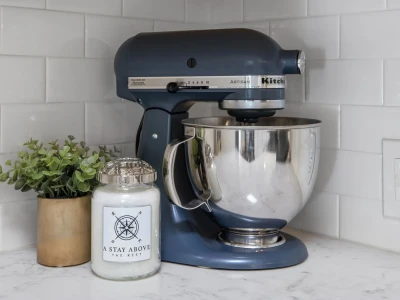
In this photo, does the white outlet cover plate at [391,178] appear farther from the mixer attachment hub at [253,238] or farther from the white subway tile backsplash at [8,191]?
the white subway tile backsplash at [8,191]

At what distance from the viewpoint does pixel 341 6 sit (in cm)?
104

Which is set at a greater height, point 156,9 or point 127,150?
point 156,9

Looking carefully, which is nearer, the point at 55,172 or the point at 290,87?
the point at 55,172

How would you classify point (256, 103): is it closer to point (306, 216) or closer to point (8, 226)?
point (306, 216)

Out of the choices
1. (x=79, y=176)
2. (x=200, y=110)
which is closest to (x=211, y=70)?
(x=79, y=176)

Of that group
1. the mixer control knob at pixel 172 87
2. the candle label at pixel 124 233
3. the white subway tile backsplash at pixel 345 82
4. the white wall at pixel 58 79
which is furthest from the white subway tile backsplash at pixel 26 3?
the white subway tile backsplash at pixel 345 82

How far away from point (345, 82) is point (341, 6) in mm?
132

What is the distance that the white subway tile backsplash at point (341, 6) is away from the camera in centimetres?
100

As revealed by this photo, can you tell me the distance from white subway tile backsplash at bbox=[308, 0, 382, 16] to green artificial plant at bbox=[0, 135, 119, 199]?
18.7 inches

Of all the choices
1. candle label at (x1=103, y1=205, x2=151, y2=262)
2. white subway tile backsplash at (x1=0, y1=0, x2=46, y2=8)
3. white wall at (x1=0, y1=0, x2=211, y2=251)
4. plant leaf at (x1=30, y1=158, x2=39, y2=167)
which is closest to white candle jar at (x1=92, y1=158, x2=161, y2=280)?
candle label at (x1=103, y1=205, x2=151, y2=262)

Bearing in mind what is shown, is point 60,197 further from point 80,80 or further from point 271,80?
point 271,80

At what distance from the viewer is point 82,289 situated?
0.83m

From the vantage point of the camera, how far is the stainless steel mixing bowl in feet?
2.86

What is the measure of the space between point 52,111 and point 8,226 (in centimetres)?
21
